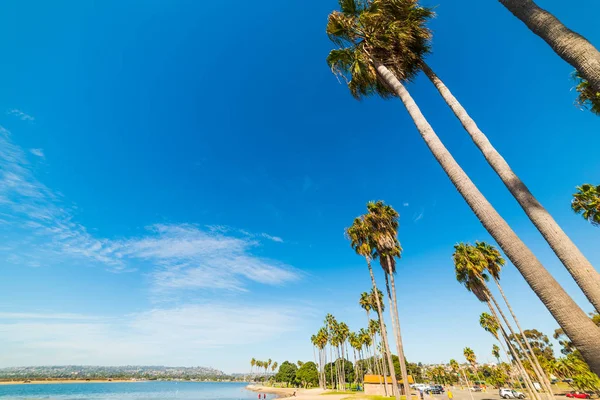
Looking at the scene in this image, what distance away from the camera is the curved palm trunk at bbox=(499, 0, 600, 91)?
3.62m

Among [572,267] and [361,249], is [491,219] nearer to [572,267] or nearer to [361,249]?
[572,267]

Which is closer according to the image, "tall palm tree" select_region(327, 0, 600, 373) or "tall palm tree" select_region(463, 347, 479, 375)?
"tall palm tree" select_region(327, 0, 600, 373)

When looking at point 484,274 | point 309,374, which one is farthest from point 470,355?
point 309,374

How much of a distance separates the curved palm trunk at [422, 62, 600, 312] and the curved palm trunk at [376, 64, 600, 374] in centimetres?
35

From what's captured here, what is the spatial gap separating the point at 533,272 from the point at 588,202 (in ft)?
78.6

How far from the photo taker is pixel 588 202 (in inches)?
742

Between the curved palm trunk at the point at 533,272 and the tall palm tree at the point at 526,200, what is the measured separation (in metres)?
0.38

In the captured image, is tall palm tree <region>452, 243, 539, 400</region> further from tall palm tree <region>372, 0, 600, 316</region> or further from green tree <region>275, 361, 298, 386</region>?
green tree <region>275, 361, 298, 386</region>

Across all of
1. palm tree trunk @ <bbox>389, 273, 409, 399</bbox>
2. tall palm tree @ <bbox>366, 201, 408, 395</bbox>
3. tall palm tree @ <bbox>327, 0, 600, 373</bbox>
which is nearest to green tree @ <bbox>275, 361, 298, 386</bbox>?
tall palm tree @ <bbox>366, 201, 408, 395</bbox>

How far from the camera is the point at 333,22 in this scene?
8.74 metres

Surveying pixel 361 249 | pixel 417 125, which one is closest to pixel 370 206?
pixel 361 249

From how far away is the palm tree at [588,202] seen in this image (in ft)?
58.8

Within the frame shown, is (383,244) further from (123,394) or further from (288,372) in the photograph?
(123,394)

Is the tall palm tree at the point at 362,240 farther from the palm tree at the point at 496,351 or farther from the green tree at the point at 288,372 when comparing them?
the green tree at the point at 288,372
